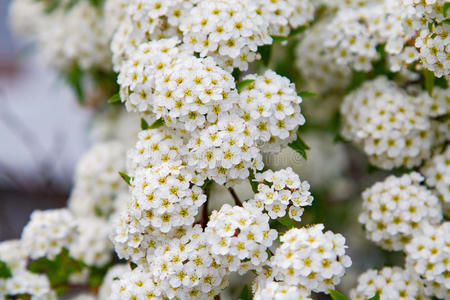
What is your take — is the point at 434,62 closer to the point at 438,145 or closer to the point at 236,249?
the point at 438,145

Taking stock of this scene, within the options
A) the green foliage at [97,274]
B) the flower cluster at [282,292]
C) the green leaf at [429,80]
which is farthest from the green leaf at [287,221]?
the green foliage at [97,274]

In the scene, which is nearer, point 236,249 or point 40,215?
point 236,249

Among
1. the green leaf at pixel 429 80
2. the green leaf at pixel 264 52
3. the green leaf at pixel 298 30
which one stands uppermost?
the green leaf at pixel 264 52

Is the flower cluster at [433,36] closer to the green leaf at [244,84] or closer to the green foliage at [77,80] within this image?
the green leaf at [244,84]

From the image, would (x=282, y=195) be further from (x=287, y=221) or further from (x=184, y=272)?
(x=184, y=272)

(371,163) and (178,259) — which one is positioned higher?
(178,259)

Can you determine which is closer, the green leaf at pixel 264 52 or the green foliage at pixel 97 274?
the green leaf at pixel 264 52

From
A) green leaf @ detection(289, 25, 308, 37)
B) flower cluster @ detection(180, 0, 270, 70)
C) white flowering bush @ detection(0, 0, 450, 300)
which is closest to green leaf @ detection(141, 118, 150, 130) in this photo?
white flowering bush @ detection(0, 0, 450, 300)

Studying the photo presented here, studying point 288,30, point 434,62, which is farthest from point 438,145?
point 288,30
